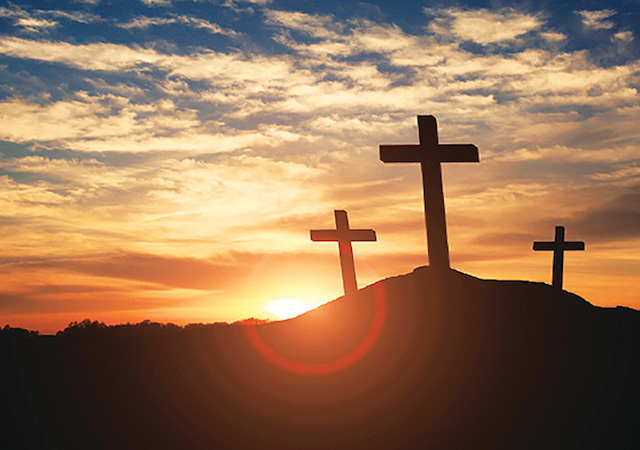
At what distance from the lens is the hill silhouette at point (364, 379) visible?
10.2m

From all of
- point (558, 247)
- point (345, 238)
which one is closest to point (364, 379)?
point (345, 238)

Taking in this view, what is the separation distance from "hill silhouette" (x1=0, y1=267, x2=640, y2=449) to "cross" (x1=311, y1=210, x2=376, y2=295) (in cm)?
A: 582

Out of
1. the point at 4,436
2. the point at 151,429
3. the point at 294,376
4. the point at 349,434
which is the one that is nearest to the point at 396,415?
the point at 349,434

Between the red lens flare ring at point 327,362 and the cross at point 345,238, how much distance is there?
6215mm

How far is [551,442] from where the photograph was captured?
33.9ft

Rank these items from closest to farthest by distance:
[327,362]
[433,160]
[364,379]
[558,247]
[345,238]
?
1. [364,379]
2. [327,362]
3. [433,160]
4. [345,238]
5. [558,247]

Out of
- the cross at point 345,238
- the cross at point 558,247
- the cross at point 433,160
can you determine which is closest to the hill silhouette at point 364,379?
the cross at point 433,160

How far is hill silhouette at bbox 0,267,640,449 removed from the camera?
33.6 ft

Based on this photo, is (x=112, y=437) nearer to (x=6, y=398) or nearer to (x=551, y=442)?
(x=6, y=398)

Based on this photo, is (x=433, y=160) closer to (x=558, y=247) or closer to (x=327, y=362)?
(x=327, y=362)

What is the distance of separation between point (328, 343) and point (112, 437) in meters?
4.78

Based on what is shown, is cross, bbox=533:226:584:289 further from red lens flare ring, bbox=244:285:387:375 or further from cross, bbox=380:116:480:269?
red lens flare ring, bbox=244:285:387:375

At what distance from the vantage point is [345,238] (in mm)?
20062

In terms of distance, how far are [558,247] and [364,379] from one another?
1743 centimetres
